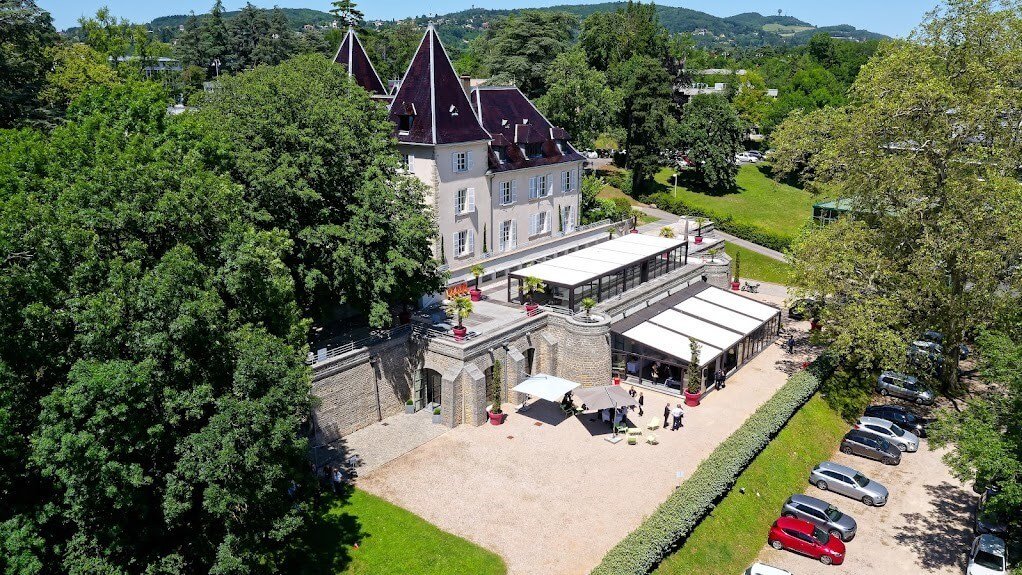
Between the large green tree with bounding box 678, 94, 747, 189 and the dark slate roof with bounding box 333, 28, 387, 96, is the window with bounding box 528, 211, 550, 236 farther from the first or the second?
the large green tree with bounding box 678, 94, 747, 189

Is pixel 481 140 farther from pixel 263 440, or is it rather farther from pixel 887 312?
pixel 263 440

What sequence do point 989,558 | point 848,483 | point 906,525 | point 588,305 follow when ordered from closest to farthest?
point 989,558, point 906,525, point 848,483, point 588,305

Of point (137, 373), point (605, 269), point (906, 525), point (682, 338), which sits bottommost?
point (906, 525)

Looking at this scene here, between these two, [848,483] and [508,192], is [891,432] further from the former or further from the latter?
[508,192]

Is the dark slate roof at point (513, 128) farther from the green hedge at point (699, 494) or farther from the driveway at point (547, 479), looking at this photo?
the green hedge at point (699, 494)

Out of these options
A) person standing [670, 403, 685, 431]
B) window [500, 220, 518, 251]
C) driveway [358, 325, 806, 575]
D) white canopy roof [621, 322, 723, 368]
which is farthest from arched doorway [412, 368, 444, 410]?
window [500, 220, 518, 251]

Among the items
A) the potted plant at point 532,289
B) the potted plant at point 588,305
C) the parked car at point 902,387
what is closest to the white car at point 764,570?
the potted plant at point 588,305

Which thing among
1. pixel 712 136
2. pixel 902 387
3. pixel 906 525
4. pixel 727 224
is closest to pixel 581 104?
pixel 712 136
